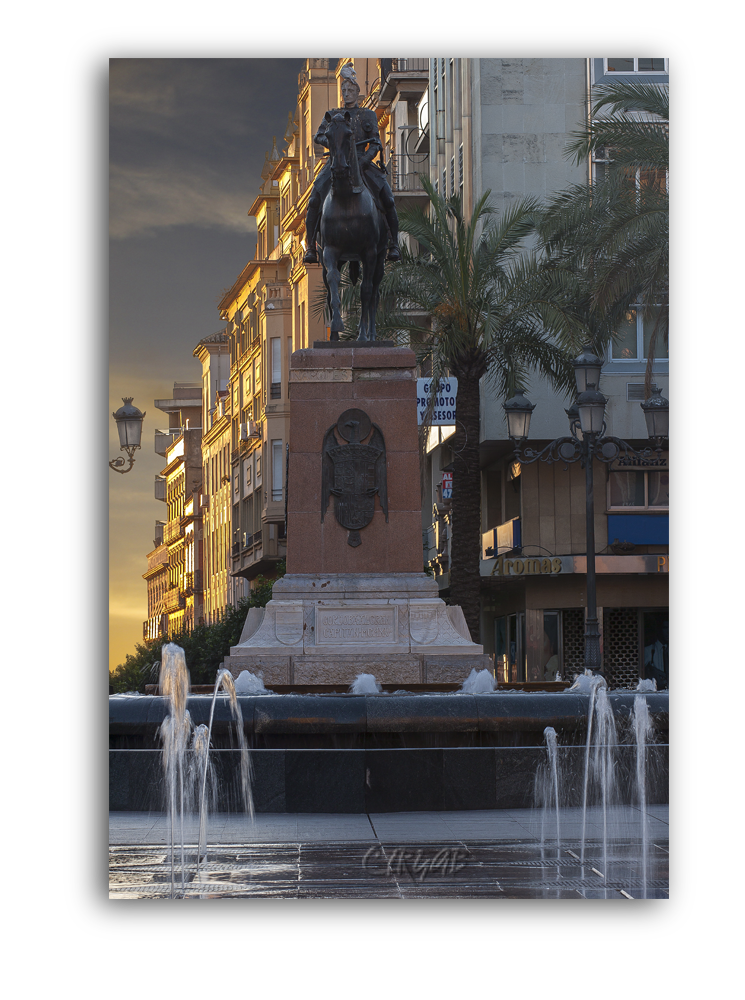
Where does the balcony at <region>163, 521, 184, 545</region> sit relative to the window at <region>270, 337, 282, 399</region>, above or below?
below

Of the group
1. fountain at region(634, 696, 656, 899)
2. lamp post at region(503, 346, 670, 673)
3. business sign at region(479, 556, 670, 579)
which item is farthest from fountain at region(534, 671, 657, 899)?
business sign at region(479, 556, 670, 579)

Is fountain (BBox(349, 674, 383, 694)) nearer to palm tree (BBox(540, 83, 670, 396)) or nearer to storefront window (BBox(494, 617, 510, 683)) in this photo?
palm tree (BBox(540, 83, 670, 396))

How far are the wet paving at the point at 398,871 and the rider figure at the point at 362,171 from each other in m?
7.90

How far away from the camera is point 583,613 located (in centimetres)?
3981

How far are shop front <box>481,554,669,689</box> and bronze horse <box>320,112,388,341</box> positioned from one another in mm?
22716

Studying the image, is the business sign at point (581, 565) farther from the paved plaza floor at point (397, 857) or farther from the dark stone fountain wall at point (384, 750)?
the paved plaza floor at point (397, 857)

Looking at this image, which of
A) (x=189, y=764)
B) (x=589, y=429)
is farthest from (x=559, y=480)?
(x=189, y=764)

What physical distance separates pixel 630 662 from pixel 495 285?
13.1 metres

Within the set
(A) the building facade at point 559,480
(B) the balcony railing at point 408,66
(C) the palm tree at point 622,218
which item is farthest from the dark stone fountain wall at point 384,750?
(B) the balcony railing at point 408,66

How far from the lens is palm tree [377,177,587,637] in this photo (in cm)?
2728

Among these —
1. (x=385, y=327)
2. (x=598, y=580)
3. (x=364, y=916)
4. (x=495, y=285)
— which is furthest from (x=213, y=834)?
(x=598, y=580)

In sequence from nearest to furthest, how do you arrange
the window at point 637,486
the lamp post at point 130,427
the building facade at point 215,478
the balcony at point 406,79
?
the lamp post at point 130,427 → the window at point 637,486 → the balcony at point 406,79 → the building facade at point 215,478

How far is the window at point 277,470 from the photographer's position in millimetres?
63625

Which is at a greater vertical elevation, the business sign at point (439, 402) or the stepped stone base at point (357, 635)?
the business sign at point (439, 402)
